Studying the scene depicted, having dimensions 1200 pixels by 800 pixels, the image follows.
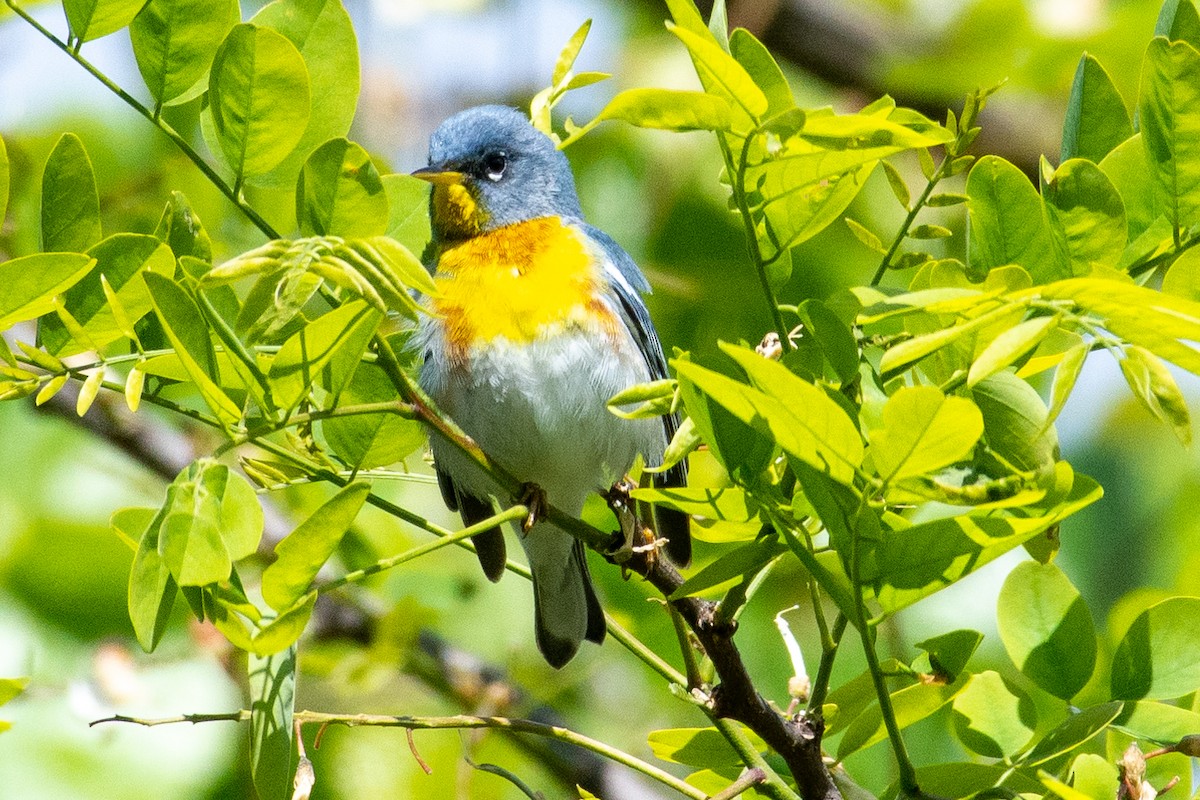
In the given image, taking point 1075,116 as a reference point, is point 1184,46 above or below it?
above

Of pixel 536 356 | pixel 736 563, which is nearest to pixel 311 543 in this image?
pixel 736 563

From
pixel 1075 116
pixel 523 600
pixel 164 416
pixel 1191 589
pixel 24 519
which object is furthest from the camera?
pixel 164 416

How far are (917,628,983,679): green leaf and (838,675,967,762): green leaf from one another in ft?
0.12

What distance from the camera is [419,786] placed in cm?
350

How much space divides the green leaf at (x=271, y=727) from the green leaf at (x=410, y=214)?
2.34 feet

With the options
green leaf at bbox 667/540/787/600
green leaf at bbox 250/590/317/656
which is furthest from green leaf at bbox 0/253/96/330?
green leaf at bbox 667/540/787/600

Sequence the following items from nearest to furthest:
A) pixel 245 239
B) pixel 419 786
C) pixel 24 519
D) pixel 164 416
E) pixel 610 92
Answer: pixel 245 239 → pixel 419 786 → pixel 24 519 → pixel 164 416 → pixel 610 92

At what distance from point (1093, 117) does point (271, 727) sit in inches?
50.6

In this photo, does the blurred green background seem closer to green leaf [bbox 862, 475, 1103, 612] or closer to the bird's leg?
the bird's leg

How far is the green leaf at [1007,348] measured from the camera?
1.15 meters

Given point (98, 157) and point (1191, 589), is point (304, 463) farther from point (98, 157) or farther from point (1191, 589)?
point (98, 157)

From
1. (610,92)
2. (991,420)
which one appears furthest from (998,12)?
(991,420)

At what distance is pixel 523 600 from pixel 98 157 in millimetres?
1956

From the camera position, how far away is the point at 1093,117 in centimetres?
167
